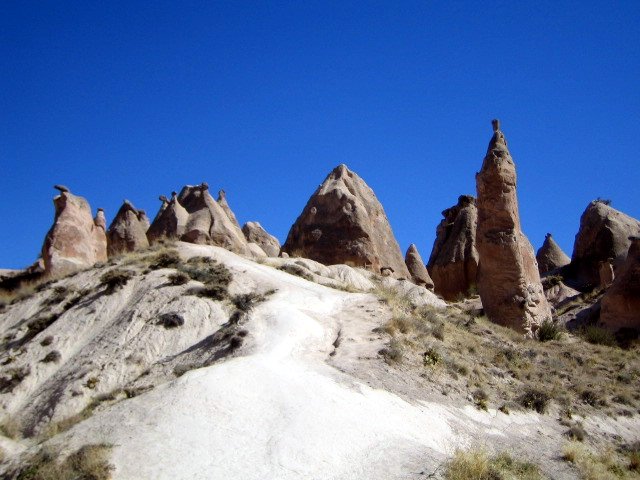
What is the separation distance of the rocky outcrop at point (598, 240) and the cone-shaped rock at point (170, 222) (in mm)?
22125

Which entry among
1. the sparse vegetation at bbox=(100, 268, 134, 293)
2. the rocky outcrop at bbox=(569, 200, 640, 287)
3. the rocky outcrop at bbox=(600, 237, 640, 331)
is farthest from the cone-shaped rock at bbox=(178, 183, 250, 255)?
the rocky outcrop at bbox=(569, 200, 640, 287)

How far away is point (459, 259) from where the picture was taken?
3394 centimetres

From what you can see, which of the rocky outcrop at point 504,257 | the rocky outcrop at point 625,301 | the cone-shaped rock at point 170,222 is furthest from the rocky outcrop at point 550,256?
the cone-shaped rock at point 170,222

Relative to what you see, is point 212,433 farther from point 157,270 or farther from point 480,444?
point 157,270

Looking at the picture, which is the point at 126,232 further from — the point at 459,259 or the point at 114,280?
the point at 459,259

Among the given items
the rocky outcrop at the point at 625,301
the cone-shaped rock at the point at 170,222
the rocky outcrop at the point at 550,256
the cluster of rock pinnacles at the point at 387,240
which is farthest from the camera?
the rocky outcrop at the point at 550,256

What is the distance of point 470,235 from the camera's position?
113 ft

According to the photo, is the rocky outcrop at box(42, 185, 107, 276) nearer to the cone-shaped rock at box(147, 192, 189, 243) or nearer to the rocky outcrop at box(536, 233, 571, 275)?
the cone-shaped rock at box(147, 192, 189, 243)

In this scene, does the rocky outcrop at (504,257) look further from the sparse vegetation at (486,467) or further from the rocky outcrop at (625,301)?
the sparse vegetation at (486,467)

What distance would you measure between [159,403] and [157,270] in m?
8.38

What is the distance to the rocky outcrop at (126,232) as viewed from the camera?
96.5ft

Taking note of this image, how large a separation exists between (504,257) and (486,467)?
14012 mm

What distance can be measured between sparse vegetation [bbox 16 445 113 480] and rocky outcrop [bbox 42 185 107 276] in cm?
1597

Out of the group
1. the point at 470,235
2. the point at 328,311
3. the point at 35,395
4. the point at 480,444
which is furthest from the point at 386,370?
the point at 470,235
